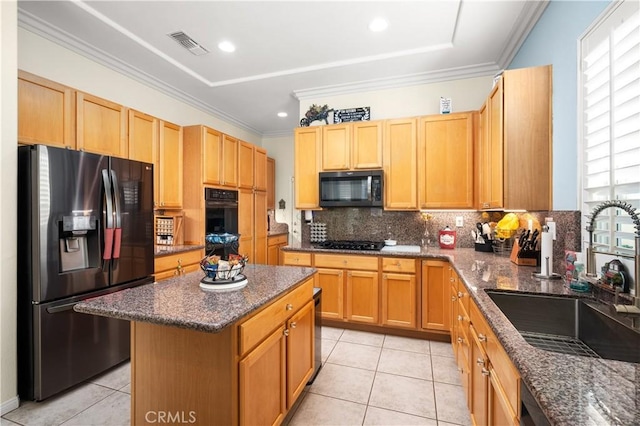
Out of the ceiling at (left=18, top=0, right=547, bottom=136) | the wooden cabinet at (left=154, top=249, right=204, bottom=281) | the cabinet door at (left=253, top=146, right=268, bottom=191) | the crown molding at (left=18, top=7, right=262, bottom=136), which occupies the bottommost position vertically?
the wooden cabinet at (left=154, top=249, right=204, bottom=281)

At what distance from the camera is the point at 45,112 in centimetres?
229

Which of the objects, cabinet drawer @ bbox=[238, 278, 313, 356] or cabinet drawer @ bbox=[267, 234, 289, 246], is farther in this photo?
cabinet drawer @ bbox=[267, 234, 289, 246]

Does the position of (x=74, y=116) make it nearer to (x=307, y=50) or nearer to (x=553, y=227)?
(x=307, y=50)

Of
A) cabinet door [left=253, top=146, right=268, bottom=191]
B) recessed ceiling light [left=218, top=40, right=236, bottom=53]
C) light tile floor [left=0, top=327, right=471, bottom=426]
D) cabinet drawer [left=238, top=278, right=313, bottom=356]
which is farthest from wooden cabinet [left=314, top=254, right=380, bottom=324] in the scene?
recessed ceiling light [left=218, top=40, right=236, bottom=53]

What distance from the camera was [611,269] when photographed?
53.7 inches

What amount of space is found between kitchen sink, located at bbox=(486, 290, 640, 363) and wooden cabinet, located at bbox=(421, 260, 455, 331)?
1341mm

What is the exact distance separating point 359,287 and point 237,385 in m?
2.07

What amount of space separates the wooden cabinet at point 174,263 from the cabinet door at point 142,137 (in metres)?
1.10

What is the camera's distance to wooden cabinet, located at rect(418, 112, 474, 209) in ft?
10.2

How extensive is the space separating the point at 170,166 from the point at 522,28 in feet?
12.6

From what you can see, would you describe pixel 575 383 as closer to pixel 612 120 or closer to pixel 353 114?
pixel 612 120

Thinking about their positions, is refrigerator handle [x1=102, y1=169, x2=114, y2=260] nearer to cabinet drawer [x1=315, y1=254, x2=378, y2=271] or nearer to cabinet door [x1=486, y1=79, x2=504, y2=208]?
cabinet drawer [x1=315, y1=254, x2=378, y2=271]

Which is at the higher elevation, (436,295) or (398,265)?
(398,265)

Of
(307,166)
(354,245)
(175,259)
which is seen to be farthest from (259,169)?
(354,245)
